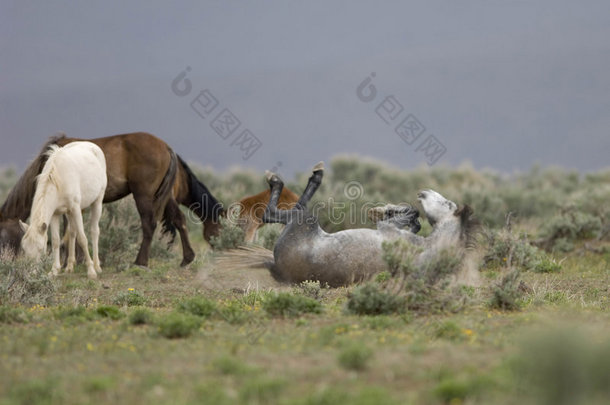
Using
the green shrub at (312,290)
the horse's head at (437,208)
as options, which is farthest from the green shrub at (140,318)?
the horse's head at (437,208)

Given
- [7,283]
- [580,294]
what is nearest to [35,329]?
[7,283]

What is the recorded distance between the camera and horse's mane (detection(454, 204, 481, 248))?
8.34 m

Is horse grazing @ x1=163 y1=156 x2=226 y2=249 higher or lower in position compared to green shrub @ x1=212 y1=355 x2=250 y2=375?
higher

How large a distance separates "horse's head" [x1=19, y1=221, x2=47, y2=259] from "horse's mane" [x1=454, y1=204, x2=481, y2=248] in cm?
579

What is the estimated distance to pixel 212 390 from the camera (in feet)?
13.9

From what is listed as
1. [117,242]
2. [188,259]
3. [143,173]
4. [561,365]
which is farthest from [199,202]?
[561,365]

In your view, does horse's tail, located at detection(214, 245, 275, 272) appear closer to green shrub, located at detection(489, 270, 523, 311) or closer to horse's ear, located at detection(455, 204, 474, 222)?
horse's ear, located at detection(455, 204, 474, 222)

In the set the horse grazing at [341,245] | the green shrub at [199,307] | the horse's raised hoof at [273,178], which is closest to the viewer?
the green shrub at [199,307]

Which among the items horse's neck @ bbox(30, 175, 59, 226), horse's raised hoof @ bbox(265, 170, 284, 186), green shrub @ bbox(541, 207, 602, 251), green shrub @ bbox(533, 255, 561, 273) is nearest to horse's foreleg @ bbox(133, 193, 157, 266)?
horse's neck @ bbox(30, 175, 59, 226)

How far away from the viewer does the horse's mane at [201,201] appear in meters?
15.2

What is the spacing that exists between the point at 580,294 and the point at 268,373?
570 cm

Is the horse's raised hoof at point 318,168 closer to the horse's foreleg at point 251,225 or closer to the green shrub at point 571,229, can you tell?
the horse's foreleg at point 251,225

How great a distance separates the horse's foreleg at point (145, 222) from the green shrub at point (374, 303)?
7.08 meters

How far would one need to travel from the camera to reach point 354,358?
4.71m
